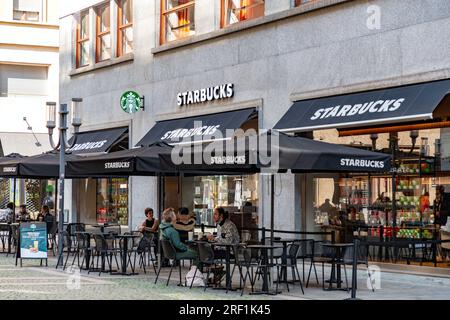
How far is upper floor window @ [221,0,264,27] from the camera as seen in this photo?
2072 cm

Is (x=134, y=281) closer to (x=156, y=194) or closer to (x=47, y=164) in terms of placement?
(x=47, y=164)

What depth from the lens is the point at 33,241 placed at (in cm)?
1938

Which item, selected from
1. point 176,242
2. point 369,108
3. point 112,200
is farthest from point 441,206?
point 112,200

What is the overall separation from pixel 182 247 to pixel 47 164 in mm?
6858

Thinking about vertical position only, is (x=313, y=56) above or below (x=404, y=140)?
above

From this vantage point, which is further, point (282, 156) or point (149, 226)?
point (149, 226)

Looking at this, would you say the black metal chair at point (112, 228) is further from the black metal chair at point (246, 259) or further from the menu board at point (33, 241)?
the black metal chair at point (246, 259)

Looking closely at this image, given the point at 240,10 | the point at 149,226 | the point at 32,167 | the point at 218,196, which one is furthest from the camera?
the point at 218,196

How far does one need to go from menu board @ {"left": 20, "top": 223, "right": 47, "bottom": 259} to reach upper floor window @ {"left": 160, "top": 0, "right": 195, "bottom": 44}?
7023 millimetres

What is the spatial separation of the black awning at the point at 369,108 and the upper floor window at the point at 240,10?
122 inches

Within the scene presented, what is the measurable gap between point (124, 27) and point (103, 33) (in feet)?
4.73

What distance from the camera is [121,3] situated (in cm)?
2698

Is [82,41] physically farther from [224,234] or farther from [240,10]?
[224,234]
